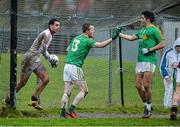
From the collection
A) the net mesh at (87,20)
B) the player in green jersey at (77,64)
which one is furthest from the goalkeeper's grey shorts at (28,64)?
the player in green jersey at (77,64)

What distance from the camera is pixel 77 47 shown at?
12664mm

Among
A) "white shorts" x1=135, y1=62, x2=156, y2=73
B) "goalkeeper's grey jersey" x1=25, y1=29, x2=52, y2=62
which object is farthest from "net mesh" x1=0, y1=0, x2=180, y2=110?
"white shorts" x1=135, y1=62, x2=156, y2=73

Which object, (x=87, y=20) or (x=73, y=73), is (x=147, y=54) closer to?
(x=73, y=73)

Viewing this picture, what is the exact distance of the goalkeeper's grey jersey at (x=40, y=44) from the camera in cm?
1371

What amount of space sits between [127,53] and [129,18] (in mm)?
1853

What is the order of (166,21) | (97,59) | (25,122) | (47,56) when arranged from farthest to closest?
1. (97,59)
2. (166,21)
3. (47,56)
4. (25,122)

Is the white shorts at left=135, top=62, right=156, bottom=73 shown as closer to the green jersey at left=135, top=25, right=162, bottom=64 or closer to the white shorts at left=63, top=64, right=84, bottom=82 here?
the green jersey at left=135, top=25, right=162, bottom=64

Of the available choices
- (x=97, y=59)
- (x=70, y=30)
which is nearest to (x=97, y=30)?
(x=70, y=30)

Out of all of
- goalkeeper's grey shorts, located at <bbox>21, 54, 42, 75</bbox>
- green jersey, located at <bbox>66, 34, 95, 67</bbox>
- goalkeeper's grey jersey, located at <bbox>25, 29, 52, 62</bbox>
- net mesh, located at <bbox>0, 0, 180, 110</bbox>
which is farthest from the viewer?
net mesh, located at <bbox>0, 0, 180, 110</bbox>

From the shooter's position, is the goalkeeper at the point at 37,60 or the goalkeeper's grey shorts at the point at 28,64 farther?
the goalkeeper's grey shorts at the point at 28,64

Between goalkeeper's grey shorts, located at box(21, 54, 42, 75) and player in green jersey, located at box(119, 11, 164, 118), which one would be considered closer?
player in green jersey, located at box(119, 11, 164, 118)

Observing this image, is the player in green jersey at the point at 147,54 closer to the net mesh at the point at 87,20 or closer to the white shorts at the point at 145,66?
the white shorts at the point at 145,66

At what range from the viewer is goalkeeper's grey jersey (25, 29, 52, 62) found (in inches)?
540

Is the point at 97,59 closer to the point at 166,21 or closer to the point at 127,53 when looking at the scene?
the point at 127,53
